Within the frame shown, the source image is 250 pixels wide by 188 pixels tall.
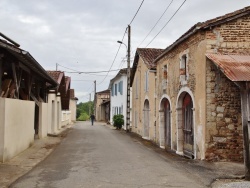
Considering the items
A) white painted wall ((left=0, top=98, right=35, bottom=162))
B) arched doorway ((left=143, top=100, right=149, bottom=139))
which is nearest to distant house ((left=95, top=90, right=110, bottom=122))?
arched doorway ((left=143, top=100, right=149, bottom=139))

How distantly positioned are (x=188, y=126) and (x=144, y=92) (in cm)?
930

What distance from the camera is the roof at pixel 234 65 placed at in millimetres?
9414

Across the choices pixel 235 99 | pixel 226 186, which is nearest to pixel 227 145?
pixel 235 99

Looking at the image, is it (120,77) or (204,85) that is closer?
(204,85)

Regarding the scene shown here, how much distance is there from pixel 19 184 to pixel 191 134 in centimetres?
769

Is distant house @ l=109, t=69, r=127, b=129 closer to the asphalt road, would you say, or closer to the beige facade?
the beige facade

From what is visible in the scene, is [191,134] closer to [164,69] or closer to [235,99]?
[235,99]

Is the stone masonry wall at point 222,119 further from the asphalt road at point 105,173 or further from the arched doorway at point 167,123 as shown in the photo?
the arched doorway at point 167,123

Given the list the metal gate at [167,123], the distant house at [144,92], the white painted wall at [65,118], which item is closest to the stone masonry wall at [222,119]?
the metal gate at [167,123]

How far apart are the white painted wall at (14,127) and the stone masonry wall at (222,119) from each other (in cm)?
631

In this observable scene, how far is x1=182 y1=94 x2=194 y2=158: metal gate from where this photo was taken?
1367cm

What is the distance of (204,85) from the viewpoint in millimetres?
11500

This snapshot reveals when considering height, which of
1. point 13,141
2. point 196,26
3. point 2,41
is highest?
point 196,26

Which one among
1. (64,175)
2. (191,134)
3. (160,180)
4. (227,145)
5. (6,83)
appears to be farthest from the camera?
(191,134)
